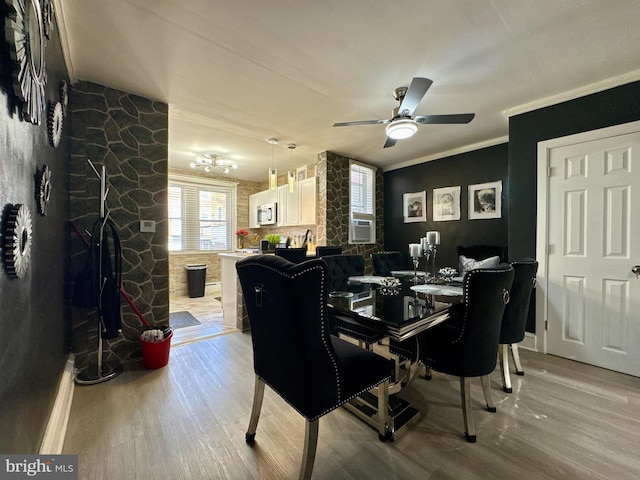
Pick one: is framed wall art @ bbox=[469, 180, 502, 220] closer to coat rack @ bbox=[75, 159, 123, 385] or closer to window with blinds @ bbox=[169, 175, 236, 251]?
coat rack @ bbox=[75, 159, 123, 385]

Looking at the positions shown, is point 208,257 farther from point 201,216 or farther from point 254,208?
point 254,208

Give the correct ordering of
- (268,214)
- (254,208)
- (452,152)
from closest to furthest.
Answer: (452,152) < (268,214) < (254,208)

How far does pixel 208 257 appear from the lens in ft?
19.0

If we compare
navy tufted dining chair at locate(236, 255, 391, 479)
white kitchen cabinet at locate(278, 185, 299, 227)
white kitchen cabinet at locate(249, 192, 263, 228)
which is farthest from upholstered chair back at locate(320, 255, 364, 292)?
white kitchen cabinet at locate(249, 192, 263, 228)

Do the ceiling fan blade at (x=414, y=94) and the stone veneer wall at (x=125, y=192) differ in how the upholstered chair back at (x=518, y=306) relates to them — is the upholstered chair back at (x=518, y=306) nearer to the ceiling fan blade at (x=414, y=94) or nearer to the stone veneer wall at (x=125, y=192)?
the ceiling fan blade at (x=414, y=94)

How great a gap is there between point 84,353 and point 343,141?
3.76 metres

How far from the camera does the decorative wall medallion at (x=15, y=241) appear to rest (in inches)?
33.4

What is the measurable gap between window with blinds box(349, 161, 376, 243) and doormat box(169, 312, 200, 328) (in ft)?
9.18

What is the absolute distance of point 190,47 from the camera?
1861 mm

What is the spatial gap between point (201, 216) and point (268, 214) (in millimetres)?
1595

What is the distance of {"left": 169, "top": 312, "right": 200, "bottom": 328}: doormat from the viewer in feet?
11.7

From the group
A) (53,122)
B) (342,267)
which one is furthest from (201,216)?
(53,122)

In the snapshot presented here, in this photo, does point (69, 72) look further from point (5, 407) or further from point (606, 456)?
point (606, 456)

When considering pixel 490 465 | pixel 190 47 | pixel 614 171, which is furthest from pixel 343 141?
pixel 490 465
